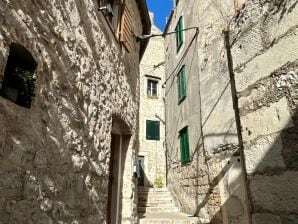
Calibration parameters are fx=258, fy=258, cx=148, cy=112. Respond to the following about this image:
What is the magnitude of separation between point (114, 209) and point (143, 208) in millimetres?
3392

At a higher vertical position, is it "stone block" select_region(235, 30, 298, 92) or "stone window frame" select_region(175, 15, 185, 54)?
"stone window frame" select_region(175, 15, 185, 54)

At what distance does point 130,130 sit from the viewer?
5363mm

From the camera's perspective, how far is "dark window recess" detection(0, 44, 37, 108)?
199 centimetres

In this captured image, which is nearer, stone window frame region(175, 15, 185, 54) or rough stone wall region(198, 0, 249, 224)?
rough stone wall region(198, 0, 249, 224)

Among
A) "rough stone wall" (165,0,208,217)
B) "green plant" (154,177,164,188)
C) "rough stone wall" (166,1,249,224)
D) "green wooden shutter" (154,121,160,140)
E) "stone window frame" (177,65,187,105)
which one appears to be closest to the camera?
"rough stone wall" (166,1,249,224)

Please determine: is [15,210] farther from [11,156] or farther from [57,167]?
[57,167]

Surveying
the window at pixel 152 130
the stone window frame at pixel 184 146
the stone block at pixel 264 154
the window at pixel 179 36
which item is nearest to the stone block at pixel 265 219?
the stone block at pixel 264 154

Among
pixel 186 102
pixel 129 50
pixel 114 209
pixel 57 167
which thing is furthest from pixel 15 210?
pixel 186 102

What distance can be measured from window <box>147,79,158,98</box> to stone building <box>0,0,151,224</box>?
9.25 m

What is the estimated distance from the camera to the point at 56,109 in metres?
2.54

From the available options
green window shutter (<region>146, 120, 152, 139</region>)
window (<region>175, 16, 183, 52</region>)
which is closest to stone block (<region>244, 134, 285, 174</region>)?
window (<region>175, 16, 183, 52</region>)

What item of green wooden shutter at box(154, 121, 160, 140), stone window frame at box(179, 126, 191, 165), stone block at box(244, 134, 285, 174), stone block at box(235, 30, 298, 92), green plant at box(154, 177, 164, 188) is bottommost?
stone block at box(244, 134, 285, 174)

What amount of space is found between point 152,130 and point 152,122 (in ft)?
1.37

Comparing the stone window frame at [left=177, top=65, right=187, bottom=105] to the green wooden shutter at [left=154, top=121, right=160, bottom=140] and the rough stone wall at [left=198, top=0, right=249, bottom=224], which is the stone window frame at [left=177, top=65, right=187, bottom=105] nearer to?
the rough stone wall at [left=198, top=0, right=249, bottom=224]
